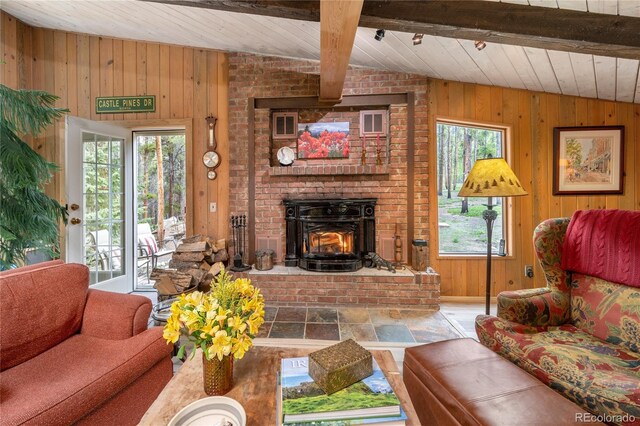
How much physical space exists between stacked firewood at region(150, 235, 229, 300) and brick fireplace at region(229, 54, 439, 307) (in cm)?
42

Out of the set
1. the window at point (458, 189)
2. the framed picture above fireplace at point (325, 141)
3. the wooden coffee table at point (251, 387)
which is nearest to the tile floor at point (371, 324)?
the window at point (458, 189)

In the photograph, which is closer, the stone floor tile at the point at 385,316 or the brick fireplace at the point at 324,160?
the stone floor tile at the point at 385,316

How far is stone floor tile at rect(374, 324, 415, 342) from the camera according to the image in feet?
7.70

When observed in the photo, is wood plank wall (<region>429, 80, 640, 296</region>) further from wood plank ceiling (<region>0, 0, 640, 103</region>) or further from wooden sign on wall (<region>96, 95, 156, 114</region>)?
wooden sign on wall (<region>96, 95, 156, 114</region>)

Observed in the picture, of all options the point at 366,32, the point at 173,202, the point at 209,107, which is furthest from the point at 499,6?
the point at 173,202

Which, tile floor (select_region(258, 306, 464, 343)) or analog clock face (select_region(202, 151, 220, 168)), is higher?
analog clock face (select_region(202, 151, 220, 168))

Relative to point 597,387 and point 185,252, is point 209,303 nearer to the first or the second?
point 597,387

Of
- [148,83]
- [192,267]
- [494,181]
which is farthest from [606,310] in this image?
[148,83]

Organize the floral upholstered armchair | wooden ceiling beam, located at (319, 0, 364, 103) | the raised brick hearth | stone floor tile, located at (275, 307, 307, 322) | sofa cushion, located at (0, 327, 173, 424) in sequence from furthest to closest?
the raised brick hearth → stone floor tile, located at (275, 307, 307, 322) → wooden ceiling beam, located at (319, 0, 364, 103) → the floral upholstered armchair → sofa cushion, located at (0, 327, 173, 424)

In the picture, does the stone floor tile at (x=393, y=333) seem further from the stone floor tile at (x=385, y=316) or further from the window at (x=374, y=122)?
the window at (x=374, y=122)

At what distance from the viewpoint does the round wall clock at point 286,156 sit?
11.4 ft

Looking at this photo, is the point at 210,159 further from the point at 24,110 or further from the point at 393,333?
the point at 393,333

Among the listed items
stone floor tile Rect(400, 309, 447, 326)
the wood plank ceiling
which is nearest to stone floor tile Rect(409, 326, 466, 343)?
stone floor tile Rect(400, 309, 447, 326)

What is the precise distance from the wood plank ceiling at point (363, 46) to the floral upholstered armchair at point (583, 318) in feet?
5.50
